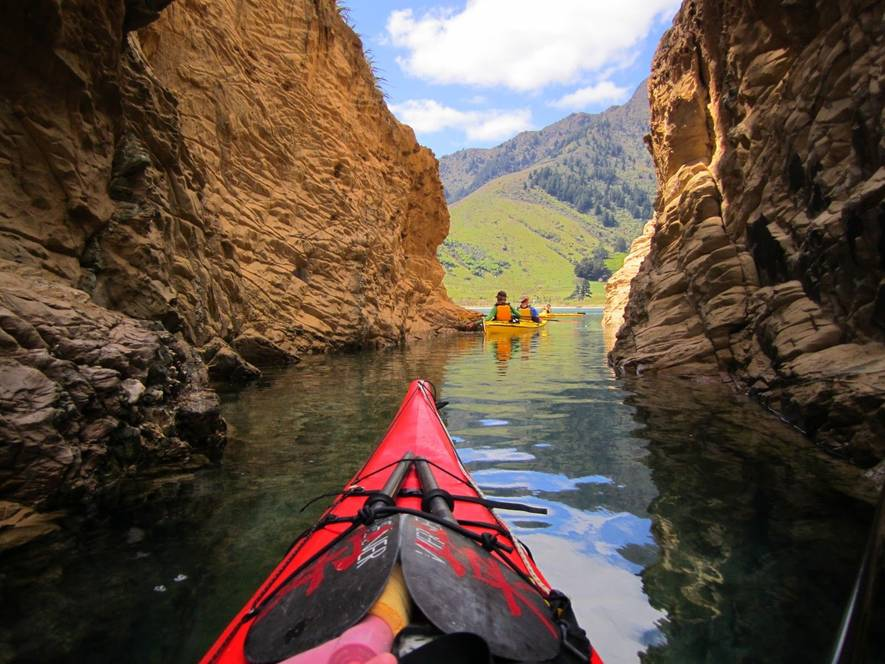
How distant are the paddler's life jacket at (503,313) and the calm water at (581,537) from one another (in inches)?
669

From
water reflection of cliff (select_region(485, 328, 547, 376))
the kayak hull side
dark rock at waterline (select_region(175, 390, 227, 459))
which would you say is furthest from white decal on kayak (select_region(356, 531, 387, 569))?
water reflection of cliff (select_region(485, 328, 547, 376))

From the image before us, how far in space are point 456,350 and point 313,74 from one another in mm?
10085

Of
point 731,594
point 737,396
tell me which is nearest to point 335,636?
point 731,594

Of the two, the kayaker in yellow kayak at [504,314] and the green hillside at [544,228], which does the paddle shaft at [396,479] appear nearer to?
the kayaker in yellow kayak at [504,314]

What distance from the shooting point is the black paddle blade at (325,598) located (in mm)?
1489

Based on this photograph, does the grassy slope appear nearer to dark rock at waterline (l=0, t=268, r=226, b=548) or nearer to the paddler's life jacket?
the paddler's life jacket

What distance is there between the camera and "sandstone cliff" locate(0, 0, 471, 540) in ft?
11.3

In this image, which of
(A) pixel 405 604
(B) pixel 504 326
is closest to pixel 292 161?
(B) pixel 504 326

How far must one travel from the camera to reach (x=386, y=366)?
12172 mm

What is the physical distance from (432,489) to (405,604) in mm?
1115

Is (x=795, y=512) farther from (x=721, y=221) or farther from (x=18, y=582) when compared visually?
(x=721, y=221)

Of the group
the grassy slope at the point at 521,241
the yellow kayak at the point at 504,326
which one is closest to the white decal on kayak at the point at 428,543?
the yellow kayak at the point at 504,326

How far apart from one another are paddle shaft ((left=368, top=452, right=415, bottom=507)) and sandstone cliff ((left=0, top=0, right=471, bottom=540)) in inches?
77.9

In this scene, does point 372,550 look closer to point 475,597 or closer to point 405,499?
point 475,597
